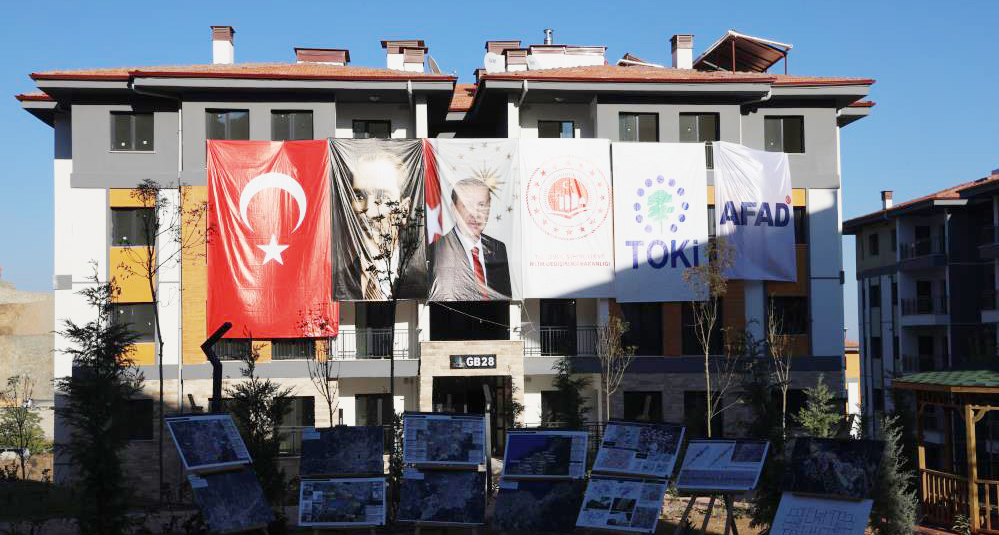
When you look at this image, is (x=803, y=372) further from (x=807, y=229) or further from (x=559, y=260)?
(x=559, y=260)

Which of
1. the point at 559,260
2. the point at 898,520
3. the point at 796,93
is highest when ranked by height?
the point at 796,93

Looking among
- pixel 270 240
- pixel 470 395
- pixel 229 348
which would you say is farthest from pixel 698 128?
pixel 229 348

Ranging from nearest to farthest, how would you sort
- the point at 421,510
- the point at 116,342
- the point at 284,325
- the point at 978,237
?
1. the point at 421,510
2. the point at 116,342
3. the point at 284,325
4. the point at 978,237

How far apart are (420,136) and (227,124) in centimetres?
596

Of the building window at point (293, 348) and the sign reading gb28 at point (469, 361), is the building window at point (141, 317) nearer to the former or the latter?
the building window at point (293, 348)

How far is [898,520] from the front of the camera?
13.3 m

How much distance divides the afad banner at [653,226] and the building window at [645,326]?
1.29 meters

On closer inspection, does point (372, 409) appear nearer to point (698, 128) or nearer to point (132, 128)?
point (132, 128)

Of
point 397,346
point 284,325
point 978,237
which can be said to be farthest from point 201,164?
point 978,237

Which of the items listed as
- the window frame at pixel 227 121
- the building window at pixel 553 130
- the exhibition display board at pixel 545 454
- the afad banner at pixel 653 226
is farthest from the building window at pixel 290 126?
the exhibition display board at pixel 545 454

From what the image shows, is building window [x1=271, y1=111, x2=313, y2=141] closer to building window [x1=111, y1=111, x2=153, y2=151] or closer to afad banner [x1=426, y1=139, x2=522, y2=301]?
building window [x1=111, y1=111, x2=153, y2=151]

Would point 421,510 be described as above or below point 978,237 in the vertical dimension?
below

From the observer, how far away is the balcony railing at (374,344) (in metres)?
28.8

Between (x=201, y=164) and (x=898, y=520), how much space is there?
2226 cm
